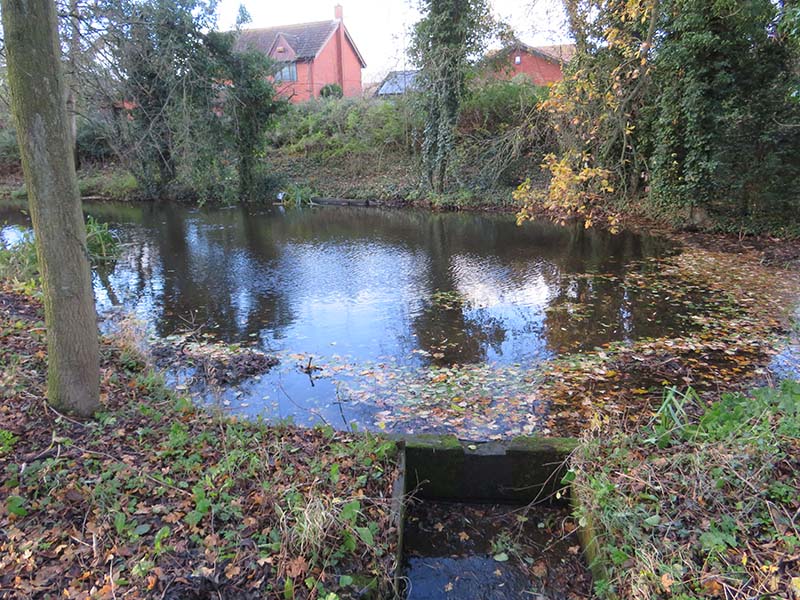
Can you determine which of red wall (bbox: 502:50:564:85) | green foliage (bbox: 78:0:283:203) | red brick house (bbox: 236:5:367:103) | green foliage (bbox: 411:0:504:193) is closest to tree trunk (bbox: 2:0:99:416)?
green foliage (bbox: 78:0:283:203)

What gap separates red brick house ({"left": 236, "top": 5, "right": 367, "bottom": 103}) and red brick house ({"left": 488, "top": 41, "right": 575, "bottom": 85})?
10.3m

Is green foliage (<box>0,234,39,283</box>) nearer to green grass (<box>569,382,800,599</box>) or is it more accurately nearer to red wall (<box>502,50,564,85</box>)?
green grass (<box>569,382,800,599</box>)

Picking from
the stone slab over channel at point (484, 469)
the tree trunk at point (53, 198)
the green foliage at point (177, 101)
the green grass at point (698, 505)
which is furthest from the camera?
the green foliage at point (177, 101)

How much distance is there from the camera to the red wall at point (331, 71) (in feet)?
118

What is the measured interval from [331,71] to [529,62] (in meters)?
16.1

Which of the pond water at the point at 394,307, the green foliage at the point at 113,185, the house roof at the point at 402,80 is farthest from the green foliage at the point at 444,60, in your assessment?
the green foliage at the point at 113,185

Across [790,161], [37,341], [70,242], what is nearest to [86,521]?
[70,242]

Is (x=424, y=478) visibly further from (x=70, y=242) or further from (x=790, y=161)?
(x=790, y=161)

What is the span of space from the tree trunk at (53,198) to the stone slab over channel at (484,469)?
2638 mm

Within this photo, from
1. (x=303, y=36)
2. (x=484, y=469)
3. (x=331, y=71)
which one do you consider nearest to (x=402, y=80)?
(x=331, y=71)

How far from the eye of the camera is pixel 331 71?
39312 millimetres

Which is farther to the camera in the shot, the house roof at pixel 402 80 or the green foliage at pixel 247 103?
the house roof at pixel 402 80

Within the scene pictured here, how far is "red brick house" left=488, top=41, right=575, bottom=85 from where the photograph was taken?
875 inches

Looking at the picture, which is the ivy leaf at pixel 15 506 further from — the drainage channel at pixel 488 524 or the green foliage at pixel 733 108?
the green foliage at pixel 733 108
